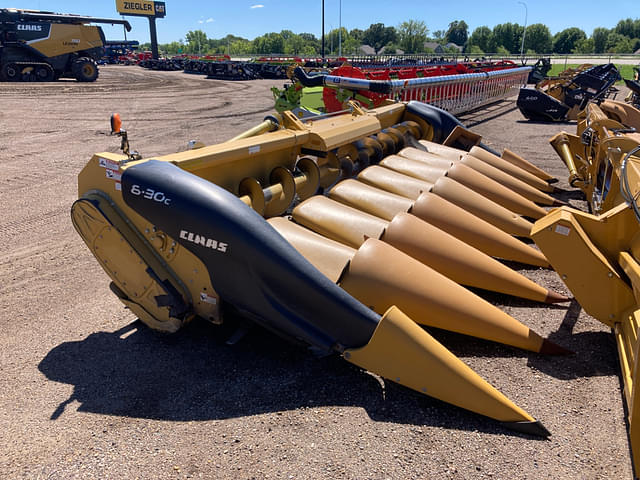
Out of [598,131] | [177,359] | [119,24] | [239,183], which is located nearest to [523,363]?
[177,359]

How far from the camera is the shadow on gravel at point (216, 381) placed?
7.57 feet

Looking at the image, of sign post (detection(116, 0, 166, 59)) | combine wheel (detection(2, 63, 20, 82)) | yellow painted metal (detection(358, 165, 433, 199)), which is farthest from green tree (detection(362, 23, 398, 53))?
yellow painted metal (detection(358, 165, 433, 199))

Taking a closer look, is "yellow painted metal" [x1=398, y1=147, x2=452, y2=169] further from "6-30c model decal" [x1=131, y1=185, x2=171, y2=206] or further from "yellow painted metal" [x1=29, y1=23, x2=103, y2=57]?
"yellow painted metal" [x1=29, y1=23, x2=103, y2=57]

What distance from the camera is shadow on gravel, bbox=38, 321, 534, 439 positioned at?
2309 mm

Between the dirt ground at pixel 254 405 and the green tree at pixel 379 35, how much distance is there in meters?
109

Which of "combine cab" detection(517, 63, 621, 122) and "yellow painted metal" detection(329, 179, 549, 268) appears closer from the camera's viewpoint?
"yellow painted metal" detection(329, 179, 549, 268)

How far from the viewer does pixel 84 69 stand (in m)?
24.4

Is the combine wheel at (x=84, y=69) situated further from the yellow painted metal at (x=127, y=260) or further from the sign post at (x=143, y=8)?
the sign post at (x=143, y=8)

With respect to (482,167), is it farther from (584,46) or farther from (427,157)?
(584,46)

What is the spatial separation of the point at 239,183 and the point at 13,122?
11.6m

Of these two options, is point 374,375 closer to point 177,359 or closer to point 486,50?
point 177,359

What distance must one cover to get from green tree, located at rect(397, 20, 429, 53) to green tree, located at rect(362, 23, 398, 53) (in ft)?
24.7

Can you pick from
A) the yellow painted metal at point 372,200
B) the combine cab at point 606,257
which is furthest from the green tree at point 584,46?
the combine cab at point 606,257

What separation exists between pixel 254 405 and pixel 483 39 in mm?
110988
